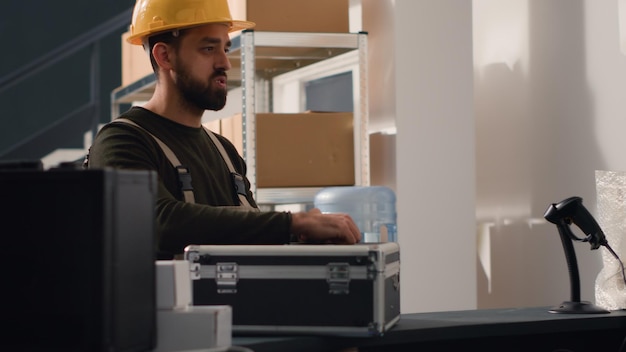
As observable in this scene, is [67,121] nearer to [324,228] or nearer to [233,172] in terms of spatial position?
[233,172]

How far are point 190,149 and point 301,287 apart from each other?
0.78m

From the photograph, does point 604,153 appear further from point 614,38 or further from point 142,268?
point 142,268

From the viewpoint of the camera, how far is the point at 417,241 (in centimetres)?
375

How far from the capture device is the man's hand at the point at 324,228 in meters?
2.14

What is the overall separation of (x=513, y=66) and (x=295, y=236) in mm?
1800

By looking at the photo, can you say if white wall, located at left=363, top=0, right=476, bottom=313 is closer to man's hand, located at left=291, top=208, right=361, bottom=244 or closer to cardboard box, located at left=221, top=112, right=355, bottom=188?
cardboard box, located at left=221, top=112, right=355, bottom=188

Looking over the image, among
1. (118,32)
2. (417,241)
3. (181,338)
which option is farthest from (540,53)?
(118,32)

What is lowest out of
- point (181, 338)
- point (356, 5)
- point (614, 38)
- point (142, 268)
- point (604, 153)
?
point (181, 338)

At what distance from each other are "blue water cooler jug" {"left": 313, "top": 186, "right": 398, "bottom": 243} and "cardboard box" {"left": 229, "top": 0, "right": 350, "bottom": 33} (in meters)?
0.68

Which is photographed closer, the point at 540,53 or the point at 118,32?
the point at 540,53

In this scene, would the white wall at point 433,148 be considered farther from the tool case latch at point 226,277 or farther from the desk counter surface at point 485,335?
the tool case latch at point 226,277

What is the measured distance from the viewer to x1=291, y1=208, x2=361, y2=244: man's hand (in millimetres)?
2141

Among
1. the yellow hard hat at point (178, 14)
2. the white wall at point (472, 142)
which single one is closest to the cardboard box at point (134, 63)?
the white wall at point (472, 142)

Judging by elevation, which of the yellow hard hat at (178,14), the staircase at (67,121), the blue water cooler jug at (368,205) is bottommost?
the blue water cooler jug at (368,205)
